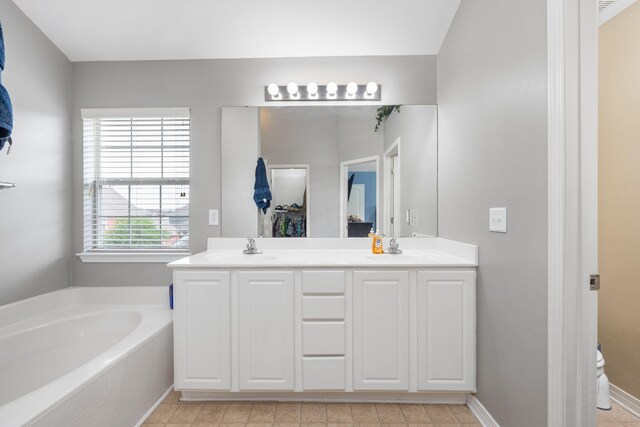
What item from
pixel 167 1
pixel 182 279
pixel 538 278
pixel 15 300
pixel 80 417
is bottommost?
pixel 80 417

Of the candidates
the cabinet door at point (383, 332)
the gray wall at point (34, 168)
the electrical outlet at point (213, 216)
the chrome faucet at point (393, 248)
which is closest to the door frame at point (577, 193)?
the cabinet door at point (383, 332)

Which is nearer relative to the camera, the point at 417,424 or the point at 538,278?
the point at 538,278

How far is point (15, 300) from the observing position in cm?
196

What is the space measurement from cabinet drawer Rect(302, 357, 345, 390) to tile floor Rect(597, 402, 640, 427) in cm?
135

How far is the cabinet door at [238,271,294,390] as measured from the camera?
177 centimetres

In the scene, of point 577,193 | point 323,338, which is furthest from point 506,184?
point 323,338

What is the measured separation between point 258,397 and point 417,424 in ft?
2.94

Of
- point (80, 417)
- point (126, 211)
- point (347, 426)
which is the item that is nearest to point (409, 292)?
point (347, 426)

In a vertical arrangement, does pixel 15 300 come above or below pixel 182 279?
below

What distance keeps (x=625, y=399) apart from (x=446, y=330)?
1095 mm

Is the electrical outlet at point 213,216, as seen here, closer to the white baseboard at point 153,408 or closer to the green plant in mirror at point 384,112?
the white baseboard at point 153,408

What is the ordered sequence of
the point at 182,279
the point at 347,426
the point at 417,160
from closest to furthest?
the point at 347,426, the point at 182,279, the point at 417,160

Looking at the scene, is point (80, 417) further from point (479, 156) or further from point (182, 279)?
point (479, 156)

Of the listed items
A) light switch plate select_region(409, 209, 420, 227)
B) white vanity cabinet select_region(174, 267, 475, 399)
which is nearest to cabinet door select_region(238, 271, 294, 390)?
white vanity cabinet select_region(174, 267, 475, 399)
